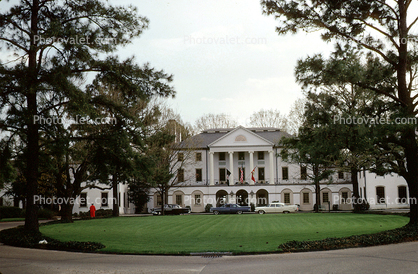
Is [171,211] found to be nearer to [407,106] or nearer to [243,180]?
[243,180]

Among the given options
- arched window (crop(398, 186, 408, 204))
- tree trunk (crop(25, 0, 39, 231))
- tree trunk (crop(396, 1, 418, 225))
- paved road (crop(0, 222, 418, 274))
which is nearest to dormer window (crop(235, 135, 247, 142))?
arched window (crop(398, 186, 408, 204))

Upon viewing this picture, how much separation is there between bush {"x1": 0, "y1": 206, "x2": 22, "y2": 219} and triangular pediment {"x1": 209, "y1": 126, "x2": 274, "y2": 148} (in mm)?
27884

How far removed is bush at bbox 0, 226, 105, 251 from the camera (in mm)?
12734

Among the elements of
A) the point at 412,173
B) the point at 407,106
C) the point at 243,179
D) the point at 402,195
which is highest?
the point at 407,106

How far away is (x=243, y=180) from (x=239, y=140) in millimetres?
6336

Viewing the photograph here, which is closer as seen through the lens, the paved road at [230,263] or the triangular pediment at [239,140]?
the paved road at [230,263]

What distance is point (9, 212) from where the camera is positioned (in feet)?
138

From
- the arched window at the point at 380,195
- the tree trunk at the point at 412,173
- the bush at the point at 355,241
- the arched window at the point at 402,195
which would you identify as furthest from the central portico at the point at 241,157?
the bush at the point at 355,241

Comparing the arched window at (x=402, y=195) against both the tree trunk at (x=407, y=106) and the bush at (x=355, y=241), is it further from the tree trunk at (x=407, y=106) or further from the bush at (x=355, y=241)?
the bush at (x=355, y=241)

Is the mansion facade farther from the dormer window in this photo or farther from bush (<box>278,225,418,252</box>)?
bush (<box>278,225,418,252</box>)

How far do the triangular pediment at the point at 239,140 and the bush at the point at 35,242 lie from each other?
44846 mm

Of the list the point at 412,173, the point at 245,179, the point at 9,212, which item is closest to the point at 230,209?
the point at 245,179

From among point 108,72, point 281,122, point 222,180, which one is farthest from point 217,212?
point 108,72

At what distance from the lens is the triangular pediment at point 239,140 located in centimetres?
5944
